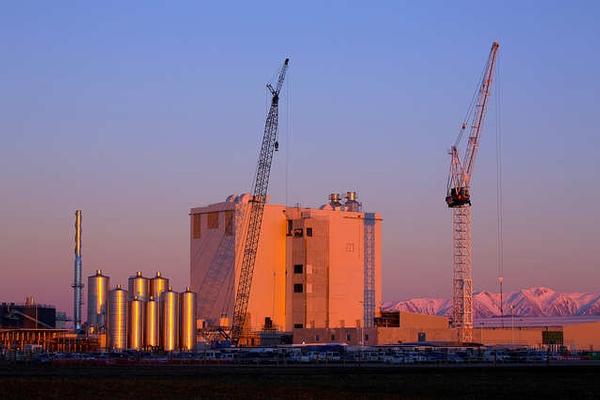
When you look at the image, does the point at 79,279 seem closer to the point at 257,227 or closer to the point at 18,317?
the point at 18,317

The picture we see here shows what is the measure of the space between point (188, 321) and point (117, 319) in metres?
12.1

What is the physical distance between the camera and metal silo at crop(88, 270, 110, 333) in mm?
177000

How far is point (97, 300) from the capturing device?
178 metres

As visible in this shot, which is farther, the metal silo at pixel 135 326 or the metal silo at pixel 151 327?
the metal silo at pixel 151 327

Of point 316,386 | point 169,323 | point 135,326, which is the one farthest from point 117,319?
point 316,386

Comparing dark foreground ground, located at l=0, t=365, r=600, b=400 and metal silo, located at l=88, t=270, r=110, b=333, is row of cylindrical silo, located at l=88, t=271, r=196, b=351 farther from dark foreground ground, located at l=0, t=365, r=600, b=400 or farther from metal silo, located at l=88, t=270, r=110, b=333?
dark foreground ground, located at l=0, t=365, r=600, b=400

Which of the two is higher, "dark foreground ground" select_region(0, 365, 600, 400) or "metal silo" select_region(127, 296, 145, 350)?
"metal silo" select_region(127, 296, 145, 350)

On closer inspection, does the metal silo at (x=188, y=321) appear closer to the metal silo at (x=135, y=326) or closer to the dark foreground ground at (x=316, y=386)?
the metal silo at (x=135, y=326)

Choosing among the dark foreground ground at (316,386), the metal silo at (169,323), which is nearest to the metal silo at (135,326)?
the metal silo at (169,323)

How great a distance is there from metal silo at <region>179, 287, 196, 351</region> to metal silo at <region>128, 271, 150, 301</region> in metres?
7.96

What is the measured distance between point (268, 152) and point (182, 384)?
121m

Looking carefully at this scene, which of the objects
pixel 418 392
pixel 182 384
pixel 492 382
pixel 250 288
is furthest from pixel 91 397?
pixel 250 288

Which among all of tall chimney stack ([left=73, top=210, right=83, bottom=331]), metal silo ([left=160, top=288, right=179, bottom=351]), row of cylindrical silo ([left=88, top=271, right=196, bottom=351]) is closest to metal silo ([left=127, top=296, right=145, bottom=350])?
row of cylindrical silo ([left=88, top=271, right=196, bottom=351])

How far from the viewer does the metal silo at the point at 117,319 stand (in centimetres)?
16925
